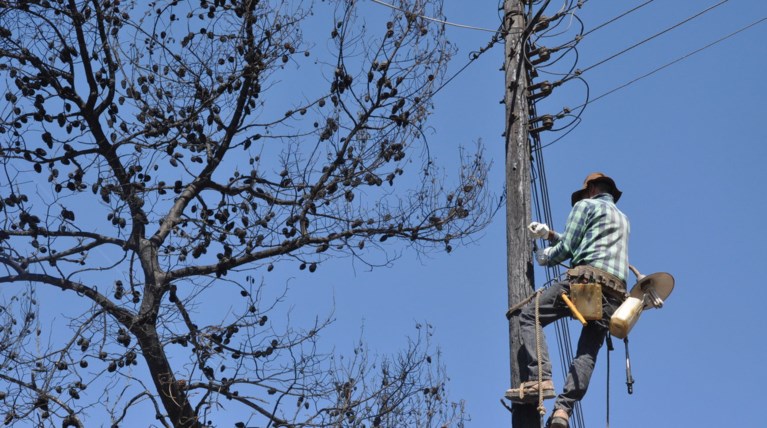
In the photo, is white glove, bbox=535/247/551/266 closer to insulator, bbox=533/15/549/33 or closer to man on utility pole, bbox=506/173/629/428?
man on utility pole, bbox=506/173/629/428

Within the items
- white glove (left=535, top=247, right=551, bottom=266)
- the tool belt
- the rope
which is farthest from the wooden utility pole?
the tool belt

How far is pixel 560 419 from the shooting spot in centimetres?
672

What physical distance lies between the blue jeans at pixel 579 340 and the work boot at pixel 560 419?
0.10 meters

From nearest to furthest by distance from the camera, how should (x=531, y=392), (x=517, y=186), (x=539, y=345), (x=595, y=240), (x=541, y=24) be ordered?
(x=531, y=392) < (x=539, y=345) < (x=595, y=240) < (x=517, y=186) < (x=541, y=24)

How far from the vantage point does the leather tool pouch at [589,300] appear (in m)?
7.09

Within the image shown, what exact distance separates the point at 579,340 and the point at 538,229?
822mm

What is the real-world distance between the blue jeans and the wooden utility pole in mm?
137

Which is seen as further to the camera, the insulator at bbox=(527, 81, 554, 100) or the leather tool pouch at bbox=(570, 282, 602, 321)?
the insulator at bbox=(527, 81, 554, 100)

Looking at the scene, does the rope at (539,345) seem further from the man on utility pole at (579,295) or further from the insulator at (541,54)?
the insulator at (541,54)

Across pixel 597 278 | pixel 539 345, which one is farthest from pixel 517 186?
pixel 539 345

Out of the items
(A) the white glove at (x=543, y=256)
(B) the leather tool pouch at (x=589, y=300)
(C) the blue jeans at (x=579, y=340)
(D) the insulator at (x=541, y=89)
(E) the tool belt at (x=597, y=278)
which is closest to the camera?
(C) the blue jeans at (x=579, y=340)

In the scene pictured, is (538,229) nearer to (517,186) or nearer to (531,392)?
(517,186)

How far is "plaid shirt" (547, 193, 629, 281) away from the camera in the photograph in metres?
7.41

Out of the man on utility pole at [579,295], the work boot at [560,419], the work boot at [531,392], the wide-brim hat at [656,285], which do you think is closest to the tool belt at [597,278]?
the man on utility pole at [579,295]
